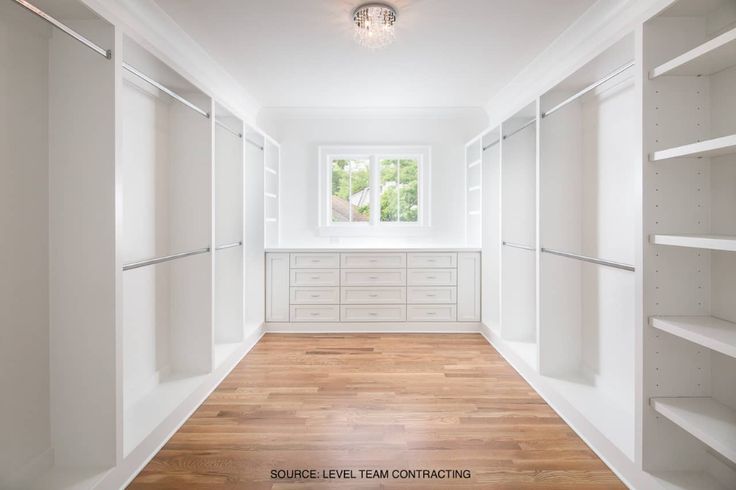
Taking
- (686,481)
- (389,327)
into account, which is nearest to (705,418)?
(686,481)

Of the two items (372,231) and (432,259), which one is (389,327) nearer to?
(432,259)

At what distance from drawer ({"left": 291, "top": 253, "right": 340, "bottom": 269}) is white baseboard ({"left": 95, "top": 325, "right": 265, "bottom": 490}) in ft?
4.39

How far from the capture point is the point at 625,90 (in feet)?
8.95

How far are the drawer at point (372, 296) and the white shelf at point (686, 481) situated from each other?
3.05 m

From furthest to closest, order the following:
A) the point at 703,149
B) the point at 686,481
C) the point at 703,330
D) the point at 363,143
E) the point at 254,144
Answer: the point at 363,143 < the point at 254,144 < the point at 686,481 < the point at 703,330 < the point at 703,149

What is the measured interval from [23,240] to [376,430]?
1992mm

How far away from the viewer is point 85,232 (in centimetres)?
198

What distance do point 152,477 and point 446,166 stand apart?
434 centimetres

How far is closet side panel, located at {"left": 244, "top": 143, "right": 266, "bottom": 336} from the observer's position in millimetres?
4379

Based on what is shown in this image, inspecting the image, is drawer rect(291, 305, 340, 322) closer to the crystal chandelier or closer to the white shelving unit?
the crystal chandelier

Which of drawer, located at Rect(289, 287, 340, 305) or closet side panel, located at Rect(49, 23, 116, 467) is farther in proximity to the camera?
drawer, located at Rect(289, 287, 340, 305)

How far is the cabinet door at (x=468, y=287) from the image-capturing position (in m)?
4.78

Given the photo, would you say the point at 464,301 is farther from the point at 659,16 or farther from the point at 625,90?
the point at 659,16

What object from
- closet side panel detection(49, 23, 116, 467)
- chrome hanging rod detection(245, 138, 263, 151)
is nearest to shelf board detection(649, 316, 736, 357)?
closet side panel detection(49, 23, 116, 467)
